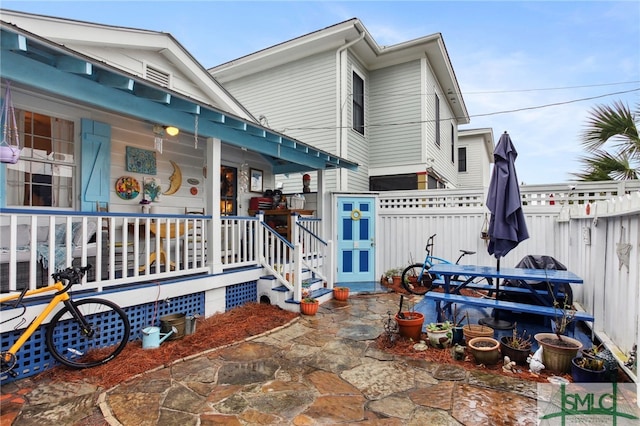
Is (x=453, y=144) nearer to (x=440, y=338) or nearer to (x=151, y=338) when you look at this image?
(x=440, y=338)

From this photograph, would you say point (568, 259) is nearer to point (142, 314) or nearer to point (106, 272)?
point (142, 314)

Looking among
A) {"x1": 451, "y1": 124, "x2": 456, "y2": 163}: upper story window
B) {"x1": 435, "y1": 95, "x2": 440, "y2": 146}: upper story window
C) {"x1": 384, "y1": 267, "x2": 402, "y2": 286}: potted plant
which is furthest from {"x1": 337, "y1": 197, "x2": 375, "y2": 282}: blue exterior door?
{"x1": 451, "y1": 124, "x2": 456, "y2": 163}: upper story window

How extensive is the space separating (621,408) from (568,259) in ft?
13.3

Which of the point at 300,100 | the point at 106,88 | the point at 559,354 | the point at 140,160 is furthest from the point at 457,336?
the point at 300,100

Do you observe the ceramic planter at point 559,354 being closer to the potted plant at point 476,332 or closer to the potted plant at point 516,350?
the potted plant at point 516,350

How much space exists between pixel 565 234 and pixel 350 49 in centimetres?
719

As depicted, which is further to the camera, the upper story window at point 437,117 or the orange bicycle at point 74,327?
A: the upper story window at point 437,117

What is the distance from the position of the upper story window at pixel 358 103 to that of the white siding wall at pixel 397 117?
1.54 ft

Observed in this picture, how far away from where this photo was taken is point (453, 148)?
1441 cm

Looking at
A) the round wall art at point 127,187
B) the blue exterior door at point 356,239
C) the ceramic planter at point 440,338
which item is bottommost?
the ceramic planter at point 440,338

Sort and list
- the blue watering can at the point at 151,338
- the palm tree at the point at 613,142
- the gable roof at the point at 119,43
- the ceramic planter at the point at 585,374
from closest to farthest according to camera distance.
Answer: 1. the ceramic planter at the point at 585,374
2. the blue watering can at the point at 151,338
3. the gable roof at the point at 119,43
4. the palm tree at the point at 613,142

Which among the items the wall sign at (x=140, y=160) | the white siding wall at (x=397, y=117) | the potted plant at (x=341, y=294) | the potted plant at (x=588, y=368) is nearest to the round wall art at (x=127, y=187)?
the wall sign at (x=140, y=160)

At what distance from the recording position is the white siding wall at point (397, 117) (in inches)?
385

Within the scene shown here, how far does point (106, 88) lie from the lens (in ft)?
11.6
